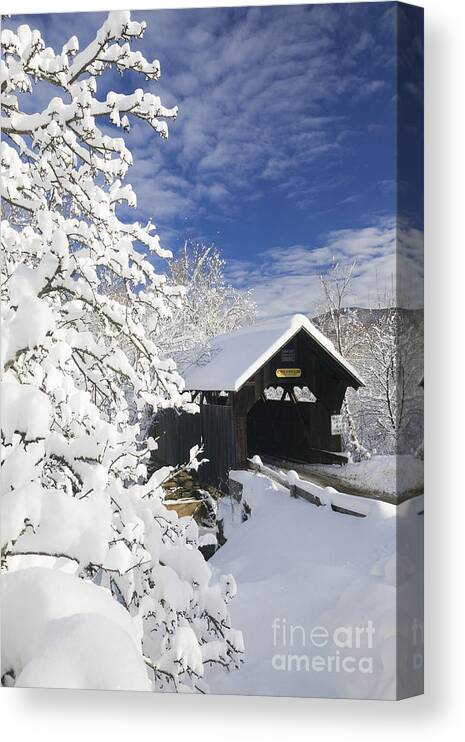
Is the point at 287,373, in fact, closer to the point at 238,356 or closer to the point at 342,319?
the point at 238,356

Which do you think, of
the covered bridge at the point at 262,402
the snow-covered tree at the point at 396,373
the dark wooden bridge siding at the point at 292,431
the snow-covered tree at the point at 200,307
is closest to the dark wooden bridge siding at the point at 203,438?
the covered bridge at the point at 262,402

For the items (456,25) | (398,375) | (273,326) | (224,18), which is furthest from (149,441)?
(456,25)

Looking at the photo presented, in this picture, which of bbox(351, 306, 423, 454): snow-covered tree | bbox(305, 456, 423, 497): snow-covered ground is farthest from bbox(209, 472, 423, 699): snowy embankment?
bbox(351, 306, 423, 454): snow-covered tree

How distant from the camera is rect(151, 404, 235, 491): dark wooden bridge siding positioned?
4148 mm

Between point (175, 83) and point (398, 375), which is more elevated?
point (175, 83)

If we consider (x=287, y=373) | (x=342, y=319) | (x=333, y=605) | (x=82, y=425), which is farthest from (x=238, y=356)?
(x=333, y=605)

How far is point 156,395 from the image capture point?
388 centimetres

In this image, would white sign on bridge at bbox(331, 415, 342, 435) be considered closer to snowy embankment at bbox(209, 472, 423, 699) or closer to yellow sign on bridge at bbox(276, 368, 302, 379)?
yellow sign on bridge at bbox(276, 368, 302, 379)

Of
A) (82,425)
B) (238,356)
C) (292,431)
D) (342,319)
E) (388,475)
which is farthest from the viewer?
(238,356)

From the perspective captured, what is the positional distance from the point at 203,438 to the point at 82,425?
2.73 ft

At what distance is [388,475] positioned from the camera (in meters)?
3.77

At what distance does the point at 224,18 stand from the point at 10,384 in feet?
7.25

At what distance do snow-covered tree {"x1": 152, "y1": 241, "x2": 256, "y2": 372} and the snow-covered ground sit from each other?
98cm

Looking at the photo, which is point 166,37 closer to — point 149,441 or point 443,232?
point 443,232
